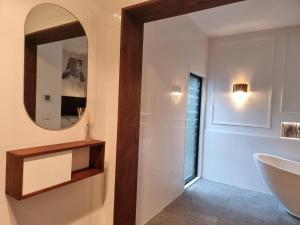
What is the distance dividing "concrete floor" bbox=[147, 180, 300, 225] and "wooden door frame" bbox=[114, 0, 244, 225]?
2.86ft

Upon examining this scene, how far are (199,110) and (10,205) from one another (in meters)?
3.58

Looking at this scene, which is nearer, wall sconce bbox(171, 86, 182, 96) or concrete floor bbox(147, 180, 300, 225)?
concrete floor bbox(147, 180, 300, 225)

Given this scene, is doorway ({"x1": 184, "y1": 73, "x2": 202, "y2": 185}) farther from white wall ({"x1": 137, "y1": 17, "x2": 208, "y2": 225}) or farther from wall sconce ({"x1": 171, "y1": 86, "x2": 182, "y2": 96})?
wall sconce ({"x1": 171, "y1": 86, "x2": 182, "y2": 96})

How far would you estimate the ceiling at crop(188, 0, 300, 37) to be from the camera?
285 cm

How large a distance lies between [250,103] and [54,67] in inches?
134

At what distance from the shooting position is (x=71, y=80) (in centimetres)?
167

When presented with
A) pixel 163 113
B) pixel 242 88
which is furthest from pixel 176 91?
pixel 242 88

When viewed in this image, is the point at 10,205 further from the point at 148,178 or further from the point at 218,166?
the point at 218,166

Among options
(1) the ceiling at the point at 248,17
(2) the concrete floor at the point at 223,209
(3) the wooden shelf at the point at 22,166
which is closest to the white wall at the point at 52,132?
(3) the wooden shelf at the point at 22,166

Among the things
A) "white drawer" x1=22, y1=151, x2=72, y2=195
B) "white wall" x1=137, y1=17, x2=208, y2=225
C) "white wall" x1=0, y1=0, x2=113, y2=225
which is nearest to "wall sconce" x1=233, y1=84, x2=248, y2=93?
"white wall" x1=137, y1=17, x2=208, y2=225

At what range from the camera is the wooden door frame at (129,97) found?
1745 mm

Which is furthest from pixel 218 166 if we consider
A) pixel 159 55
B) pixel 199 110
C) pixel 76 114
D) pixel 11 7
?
pixel 11 7

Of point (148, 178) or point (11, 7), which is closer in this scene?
point (11, 7)

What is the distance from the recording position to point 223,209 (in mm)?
3025
